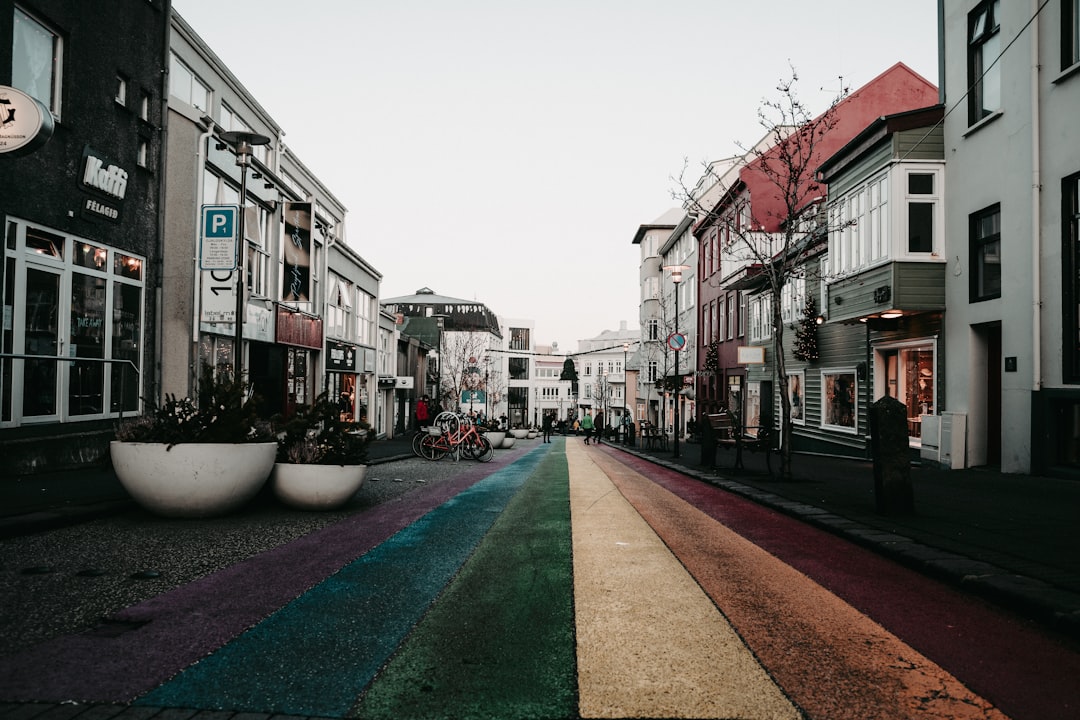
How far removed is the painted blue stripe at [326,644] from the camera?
299 centimetres

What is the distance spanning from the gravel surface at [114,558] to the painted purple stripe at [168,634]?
0.18 metres

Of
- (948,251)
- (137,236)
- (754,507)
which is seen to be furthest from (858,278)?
(137,236)

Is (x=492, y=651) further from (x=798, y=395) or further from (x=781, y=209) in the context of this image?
(x=781, y=209)

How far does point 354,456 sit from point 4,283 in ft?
21.1

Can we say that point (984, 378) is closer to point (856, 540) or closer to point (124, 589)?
point (856, 540)

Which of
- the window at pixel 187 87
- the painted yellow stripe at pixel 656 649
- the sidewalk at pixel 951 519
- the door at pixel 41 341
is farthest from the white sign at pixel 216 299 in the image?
the painted yellow stripe at pixel 656 649

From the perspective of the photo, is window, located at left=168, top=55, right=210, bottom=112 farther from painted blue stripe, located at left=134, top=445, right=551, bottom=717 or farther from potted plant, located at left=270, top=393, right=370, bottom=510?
painted blue stripe, located at left=134, top=445, right=551, bottom=717

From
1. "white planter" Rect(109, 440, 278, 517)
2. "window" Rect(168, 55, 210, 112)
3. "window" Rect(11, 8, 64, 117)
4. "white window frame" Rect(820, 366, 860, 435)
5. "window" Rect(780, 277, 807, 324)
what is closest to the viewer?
"white planter" Rect(109, 440, 278, 517)

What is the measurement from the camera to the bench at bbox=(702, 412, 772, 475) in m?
14.4

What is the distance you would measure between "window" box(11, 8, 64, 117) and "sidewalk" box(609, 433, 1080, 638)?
12088 millimetres

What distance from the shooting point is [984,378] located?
15445 millimetres

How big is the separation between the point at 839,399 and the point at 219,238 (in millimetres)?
17783

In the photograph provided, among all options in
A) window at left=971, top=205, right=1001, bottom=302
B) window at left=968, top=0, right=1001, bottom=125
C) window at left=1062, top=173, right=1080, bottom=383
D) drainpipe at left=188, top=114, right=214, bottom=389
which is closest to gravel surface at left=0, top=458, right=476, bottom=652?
drainpipe at left=188, top=114, right=214, bottom=389

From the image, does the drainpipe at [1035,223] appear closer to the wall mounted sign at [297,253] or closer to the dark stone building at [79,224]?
the dark stone building at [79,224]
